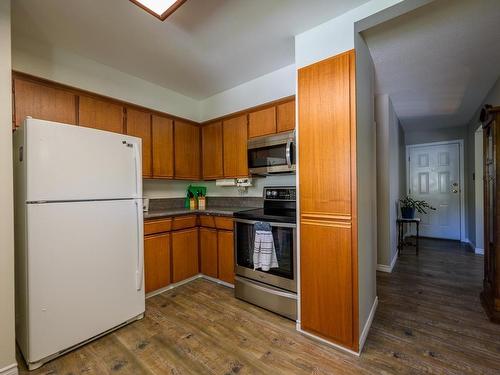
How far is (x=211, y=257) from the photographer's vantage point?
298cm

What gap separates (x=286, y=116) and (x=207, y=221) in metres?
1.61

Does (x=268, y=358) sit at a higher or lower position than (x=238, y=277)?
lower

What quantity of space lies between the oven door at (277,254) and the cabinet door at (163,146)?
4.00ft

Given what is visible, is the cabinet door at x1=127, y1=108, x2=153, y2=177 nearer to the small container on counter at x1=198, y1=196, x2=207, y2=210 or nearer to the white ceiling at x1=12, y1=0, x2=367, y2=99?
the white ceiling at x1=12, y1=0, x2=367, y2=99

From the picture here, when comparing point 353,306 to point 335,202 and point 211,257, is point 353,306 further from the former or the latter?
point 211,257

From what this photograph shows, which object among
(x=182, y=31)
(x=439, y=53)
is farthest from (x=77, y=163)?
(x=439, y=53)

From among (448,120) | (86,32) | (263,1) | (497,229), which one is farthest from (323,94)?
(448,120)

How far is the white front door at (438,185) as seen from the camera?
5.04 metres

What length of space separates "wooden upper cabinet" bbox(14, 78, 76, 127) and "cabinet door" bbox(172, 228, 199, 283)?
1641mm

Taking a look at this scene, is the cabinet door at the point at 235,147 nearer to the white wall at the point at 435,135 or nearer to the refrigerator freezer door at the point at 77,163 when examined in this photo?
the refrigerator freezer door at the point at 77,163

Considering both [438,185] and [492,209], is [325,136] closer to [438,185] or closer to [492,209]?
[492,209]

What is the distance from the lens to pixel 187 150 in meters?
3.38

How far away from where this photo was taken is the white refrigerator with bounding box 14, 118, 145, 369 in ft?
5.22

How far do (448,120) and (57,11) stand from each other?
605cm
